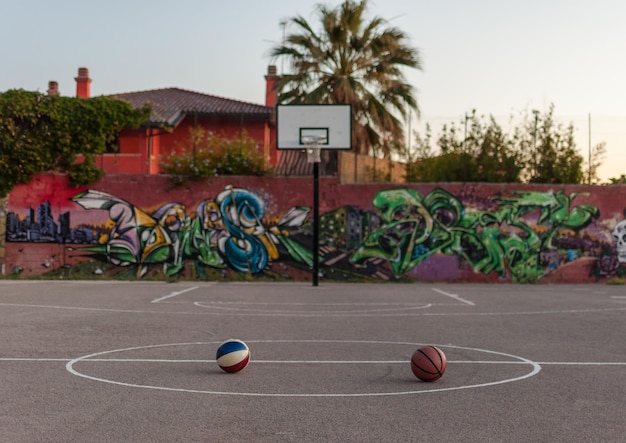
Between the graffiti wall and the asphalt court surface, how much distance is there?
837 cm

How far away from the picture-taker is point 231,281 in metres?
25.8

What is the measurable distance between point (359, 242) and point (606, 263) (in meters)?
7.19

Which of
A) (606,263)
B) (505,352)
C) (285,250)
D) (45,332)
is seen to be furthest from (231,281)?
(505,352)

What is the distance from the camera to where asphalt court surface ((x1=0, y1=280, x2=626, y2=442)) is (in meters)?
6.30

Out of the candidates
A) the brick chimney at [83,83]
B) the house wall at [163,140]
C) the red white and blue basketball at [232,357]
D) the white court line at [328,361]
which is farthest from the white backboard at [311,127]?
the brick chimney at [83,83]

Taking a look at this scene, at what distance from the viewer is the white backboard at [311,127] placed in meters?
24.0

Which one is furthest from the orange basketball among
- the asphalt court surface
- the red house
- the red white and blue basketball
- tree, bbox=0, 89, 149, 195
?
the red house

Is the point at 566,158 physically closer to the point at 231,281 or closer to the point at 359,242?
the point at 359,242

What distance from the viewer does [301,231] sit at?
Result: 2609 cm

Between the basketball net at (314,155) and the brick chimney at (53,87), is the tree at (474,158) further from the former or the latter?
the brick chimney at (53,87)

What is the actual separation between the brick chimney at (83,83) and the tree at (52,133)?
1693 centimetres

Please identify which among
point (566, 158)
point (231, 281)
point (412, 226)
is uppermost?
point (566, 158)

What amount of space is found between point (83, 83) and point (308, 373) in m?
36.4

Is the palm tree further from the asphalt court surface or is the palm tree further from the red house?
the asphalt court surface
